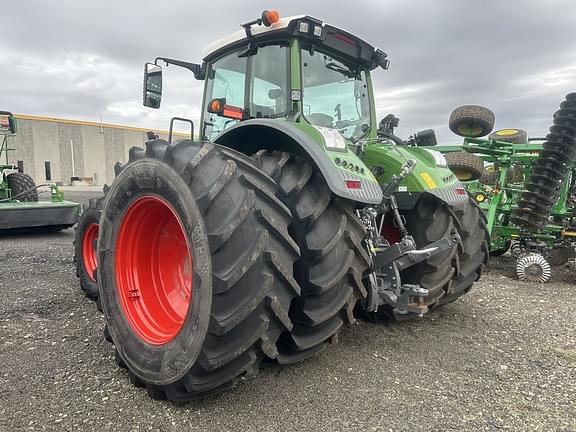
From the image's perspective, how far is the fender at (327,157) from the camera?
2156 mm

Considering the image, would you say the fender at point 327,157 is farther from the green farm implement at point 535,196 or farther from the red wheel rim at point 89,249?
the green farm implement at point 535,196

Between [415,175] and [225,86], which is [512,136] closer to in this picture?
[415,175]

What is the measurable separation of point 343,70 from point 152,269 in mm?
2041

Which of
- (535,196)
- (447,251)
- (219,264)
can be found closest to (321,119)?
(447,251)

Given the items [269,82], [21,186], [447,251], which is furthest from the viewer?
[21,186]

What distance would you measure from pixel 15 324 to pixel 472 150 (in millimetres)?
5520

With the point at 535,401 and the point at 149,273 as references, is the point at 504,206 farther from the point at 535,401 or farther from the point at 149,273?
the point at 149,273

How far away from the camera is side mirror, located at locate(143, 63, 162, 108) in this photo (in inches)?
136

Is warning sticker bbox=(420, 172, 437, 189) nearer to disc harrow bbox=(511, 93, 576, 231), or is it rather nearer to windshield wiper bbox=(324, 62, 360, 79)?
windshield wiper bbox=(324, 62, 360, 79)

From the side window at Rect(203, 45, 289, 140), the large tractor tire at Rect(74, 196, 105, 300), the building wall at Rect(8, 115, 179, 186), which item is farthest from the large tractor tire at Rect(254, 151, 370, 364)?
the building wall at Rect(8, 115, 179, 186)

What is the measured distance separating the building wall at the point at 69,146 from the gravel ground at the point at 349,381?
27.2m

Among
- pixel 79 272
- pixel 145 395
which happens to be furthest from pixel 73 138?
pixel 145 395

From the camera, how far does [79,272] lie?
3.98 meters

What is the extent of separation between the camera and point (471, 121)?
592 centimetres
